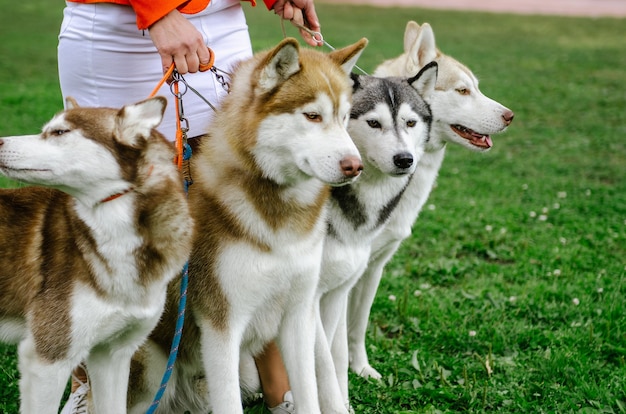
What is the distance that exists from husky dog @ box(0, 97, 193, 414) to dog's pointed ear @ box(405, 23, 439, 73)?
2.04 m

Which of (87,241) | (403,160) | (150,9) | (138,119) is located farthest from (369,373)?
(150,9)

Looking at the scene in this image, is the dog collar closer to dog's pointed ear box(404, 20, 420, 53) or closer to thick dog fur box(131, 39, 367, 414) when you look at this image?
thick dog fur box(131, 39, 367, 414)

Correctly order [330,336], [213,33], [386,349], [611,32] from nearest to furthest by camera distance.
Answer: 1. [213,33]
2. [330,336]
3. [386,349]
4. [611,32]

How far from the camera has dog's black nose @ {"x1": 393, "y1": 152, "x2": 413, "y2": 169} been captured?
3635mm

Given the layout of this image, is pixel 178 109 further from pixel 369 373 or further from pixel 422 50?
pixel 369 373

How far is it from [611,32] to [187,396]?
19679 millimetres

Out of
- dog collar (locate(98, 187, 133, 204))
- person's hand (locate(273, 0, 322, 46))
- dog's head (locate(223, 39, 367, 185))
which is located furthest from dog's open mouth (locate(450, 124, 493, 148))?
dog collar (locate(98, 187, 133, 204))

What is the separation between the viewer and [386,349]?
4.71m

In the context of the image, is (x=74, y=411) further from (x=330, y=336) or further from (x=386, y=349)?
(x=386, y=349)

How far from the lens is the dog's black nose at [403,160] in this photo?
11.9 ft

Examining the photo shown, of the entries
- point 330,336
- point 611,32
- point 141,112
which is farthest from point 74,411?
point 611,32

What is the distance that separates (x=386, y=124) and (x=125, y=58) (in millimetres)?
1345

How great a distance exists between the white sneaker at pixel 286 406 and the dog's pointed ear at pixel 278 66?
5.71 feet

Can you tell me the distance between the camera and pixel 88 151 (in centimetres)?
280
